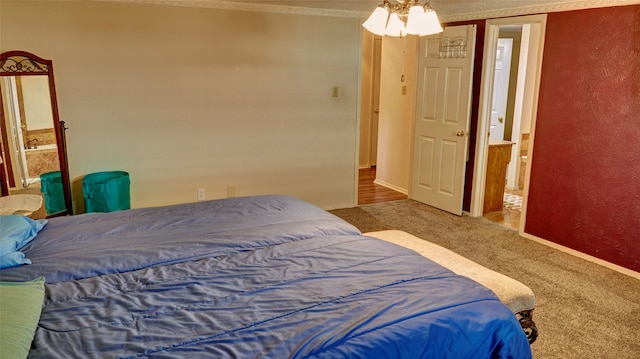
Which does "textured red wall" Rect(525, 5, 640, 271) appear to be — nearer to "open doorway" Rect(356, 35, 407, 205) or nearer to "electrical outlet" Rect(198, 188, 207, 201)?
"open doorway" Rect(356, 35, 407, 205)

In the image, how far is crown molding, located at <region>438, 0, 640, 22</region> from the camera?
336cm

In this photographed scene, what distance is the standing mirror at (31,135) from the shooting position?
3480mm

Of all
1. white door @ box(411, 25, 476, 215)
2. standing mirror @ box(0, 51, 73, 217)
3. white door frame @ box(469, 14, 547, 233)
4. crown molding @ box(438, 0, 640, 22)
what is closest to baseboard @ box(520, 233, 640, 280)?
white door frame @ box(469, 14, 547, 233)

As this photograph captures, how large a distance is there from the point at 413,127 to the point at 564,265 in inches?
90.9

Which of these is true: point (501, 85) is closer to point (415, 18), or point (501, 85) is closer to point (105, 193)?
point (415, 18)

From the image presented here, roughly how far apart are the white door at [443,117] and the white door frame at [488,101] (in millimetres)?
125

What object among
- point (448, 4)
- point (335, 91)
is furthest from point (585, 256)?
point (335, 91)

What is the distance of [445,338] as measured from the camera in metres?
1.51

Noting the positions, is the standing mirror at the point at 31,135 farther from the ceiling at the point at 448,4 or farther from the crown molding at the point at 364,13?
the ceiling at the point at 448,4

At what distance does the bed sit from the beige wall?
190 centimetres

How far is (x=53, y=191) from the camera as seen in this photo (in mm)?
3770

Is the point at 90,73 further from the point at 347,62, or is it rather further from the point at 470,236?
the point at 470,236

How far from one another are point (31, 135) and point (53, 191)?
1.59ft

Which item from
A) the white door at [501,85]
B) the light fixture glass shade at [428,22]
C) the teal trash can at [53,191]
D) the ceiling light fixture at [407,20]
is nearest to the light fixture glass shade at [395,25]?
the ceiling light fixture at [407,20]
